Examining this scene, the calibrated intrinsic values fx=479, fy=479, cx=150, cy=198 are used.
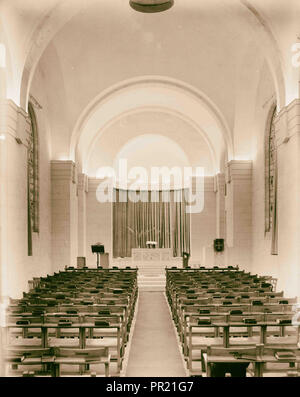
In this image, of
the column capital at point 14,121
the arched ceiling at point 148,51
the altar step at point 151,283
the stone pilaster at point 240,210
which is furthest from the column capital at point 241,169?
the column capital at point 14,121

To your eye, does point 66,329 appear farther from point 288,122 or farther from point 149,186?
point 149,186

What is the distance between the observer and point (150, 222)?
93.6 ft

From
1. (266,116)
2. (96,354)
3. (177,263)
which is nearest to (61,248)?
(177,263)

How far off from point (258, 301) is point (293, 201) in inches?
134

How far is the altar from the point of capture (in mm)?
23281

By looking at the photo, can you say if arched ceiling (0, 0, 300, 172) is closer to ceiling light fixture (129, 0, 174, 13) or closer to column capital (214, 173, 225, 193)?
ceiling light fixture (129, 0, 174, 13)

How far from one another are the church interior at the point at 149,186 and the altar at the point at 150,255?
0.06 meters

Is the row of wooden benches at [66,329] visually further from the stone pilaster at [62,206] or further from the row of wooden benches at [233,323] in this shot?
the stone pilaster at [62,206]

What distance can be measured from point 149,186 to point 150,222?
268cm

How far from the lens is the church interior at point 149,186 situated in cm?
→ 730

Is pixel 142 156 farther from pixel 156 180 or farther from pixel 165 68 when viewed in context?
pixel 165 68

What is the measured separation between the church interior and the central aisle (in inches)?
2.0

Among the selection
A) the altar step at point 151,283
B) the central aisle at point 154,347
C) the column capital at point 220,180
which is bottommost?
the altar step at point 151,283

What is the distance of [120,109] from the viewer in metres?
23.8
